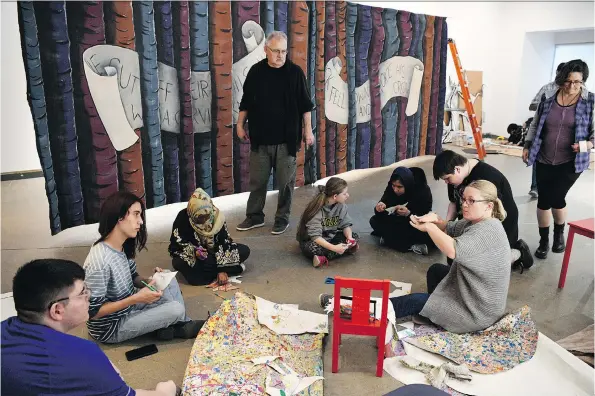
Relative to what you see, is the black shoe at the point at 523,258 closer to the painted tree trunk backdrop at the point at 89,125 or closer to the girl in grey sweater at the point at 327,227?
the girl in grey sweater at the point at 327,227

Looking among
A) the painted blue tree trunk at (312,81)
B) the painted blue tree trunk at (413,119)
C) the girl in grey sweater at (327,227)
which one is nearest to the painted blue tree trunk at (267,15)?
the painted blue tree trunk at (312,81)

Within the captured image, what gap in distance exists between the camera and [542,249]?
3838 mm

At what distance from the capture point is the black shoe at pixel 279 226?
428cm

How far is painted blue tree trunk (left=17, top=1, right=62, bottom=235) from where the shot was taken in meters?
3.41

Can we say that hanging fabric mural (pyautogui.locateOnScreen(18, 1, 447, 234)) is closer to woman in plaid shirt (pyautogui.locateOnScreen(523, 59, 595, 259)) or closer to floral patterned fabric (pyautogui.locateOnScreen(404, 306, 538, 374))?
woman in plaid shirt (pyautogui.locateOnScreen(523, 59, 595, 259))

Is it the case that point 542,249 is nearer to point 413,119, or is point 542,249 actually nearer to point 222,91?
point 413,119

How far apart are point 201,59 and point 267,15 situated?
2.73ft

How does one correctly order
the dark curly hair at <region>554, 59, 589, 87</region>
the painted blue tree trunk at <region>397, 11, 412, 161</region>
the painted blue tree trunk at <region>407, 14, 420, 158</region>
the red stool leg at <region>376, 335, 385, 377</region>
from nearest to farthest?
the red stool leg at <region>376, 335, 385, 377</region>
the dark curly hair at <region>554, 59, 589, 87</region>
the painted blue tree trunk at <region>397, 11, 412, 161</region>
the painted blue tree trunk at <region>407, 14, 420, 158</region>

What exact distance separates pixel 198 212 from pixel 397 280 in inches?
59.3

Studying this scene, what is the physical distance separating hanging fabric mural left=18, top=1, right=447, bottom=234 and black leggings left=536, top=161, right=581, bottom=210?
2418 mm

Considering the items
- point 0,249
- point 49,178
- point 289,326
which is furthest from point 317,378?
point 0,249

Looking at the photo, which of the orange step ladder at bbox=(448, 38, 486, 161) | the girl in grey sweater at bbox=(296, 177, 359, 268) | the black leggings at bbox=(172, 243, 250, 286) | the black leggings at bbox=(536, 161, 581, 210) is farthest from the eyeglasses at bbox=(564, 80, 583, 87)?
the orange step ladder at bbox=(448, 38, 486, 161)

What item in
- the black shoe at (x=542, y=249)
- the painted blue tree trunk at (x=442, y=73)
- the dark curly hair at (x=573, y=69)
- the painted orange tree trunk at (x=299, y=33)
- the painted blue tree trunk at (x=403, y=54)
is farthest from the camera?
the painted blue tree trunk at (x=442, y=73)

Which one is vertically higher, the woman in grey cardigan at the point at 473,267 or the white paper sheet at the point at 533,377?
the woman in grey cardigan at the point at 473,267
